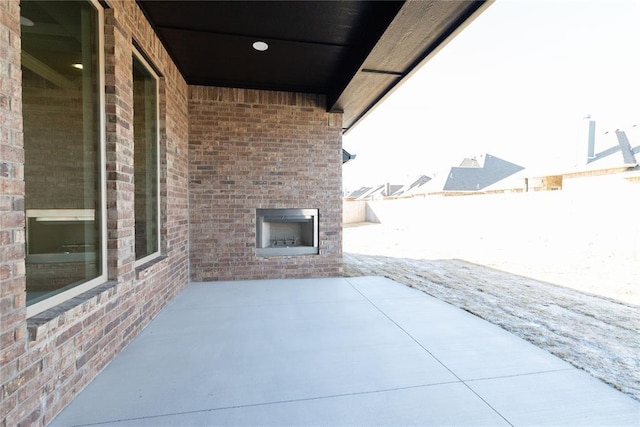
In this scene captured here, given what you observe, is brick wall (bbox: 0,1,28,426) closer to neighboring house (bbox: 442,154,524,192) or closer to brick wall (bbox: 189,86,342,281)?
brick wall (bbox: 189,86,342,281)

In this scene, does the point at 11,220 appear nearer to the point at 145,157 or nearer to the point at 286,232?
the point at 145,157

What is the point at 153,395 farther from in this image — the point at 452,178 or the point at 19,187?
the point at 452,178

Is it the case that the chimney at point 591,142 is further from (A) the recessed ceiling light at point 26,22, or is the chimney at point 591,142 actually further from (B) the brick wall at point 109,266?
(A) the recessed ceiling light at point 26,22

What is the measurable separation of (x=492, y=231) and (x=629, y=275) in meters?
5.74

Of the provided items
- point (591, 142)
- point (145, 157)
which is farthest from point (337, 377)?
point (591, 142)

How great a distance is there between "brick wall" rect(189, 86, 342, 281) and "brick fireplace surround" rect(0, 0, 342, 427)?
0.02m

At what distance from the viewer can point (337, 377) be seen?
202cm

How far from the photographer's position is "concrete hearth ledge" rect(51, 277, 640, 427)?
164 centimetres

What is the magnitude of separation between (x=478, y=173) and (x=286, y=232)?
2361cm

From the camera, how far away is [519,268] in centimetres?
620

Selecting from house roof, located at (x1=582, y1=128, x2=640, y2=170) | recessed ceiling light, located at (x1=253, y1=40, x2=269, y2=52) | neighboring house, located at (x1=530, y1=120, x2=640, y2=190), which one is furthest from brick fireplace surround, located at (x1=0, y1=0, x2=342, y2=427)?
house roof, located at (x1=582, y1=128, x2=640, y2=170)

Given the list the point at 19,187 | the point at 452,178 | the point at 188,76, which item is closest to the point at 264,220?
the point at 188,76

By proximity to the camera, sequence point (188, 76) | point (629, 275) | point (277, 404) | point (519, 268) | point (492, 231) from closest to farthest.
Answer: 1. point (277, 404)
2. point (188, 76)
3. point (629, 275)
4. point (519, 268)
5. point (492, 231)

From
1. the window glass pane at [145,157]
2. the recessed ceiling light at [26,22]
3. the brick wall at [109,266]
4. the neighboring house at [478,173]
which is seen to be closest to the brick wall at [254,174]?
the brick wall at [109,266]
